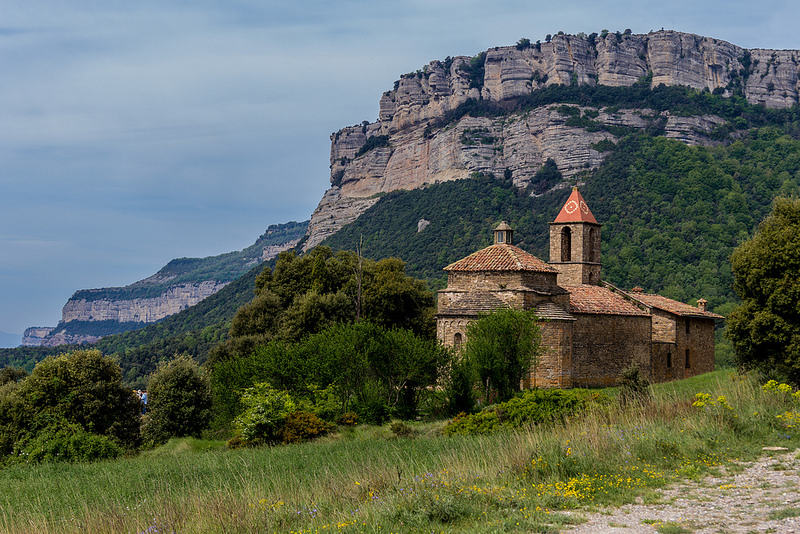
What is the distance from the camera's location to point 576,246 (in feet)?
128

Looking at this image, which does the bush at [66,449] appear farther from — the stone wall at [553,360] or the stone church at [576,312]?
the stone wall at [553,360]

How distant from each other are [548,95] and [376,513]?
115490 millimetres

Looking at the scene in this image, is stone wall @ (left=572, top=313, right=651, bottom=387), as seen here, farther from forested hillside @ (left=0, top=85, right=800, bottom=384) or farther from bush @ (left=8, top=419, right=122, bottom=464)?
forested hillside @ (left=0, top=85, right=800, bottom=384)

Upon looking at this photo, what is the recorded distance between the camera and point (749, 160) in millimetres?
89062

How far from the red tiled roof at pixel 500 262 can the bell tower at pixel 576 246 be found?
654 cm

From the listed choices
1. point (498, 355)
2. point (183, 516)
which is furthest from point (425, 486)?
point (498, 355)

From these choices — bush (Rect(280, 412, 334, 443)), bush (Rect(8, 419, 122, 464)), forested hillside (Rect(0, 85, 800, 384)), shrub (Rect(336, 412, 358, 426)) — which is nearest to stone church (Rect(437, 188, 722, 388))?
shrub (Rect(336, 412, 358, 426))

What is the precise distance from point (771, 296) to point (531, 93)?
351ft

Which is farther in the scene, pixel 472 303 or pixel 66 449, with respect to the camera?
pixel 472 303

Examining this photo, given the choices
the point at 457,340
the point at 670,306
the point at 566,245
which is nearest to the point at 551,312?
the point at 457,340

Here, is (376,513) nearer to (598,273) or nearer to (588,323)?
(588,323)

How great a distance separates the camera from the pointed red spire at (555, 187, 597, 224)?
39.3 metres

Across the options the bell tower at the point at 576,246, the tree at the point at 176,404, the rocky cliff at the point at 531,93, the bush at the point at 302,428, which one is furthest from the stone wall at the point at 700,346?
the rocky cliff at the point at 531,93

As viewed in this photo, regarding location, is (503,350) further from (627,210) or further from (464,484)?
(627,210)
